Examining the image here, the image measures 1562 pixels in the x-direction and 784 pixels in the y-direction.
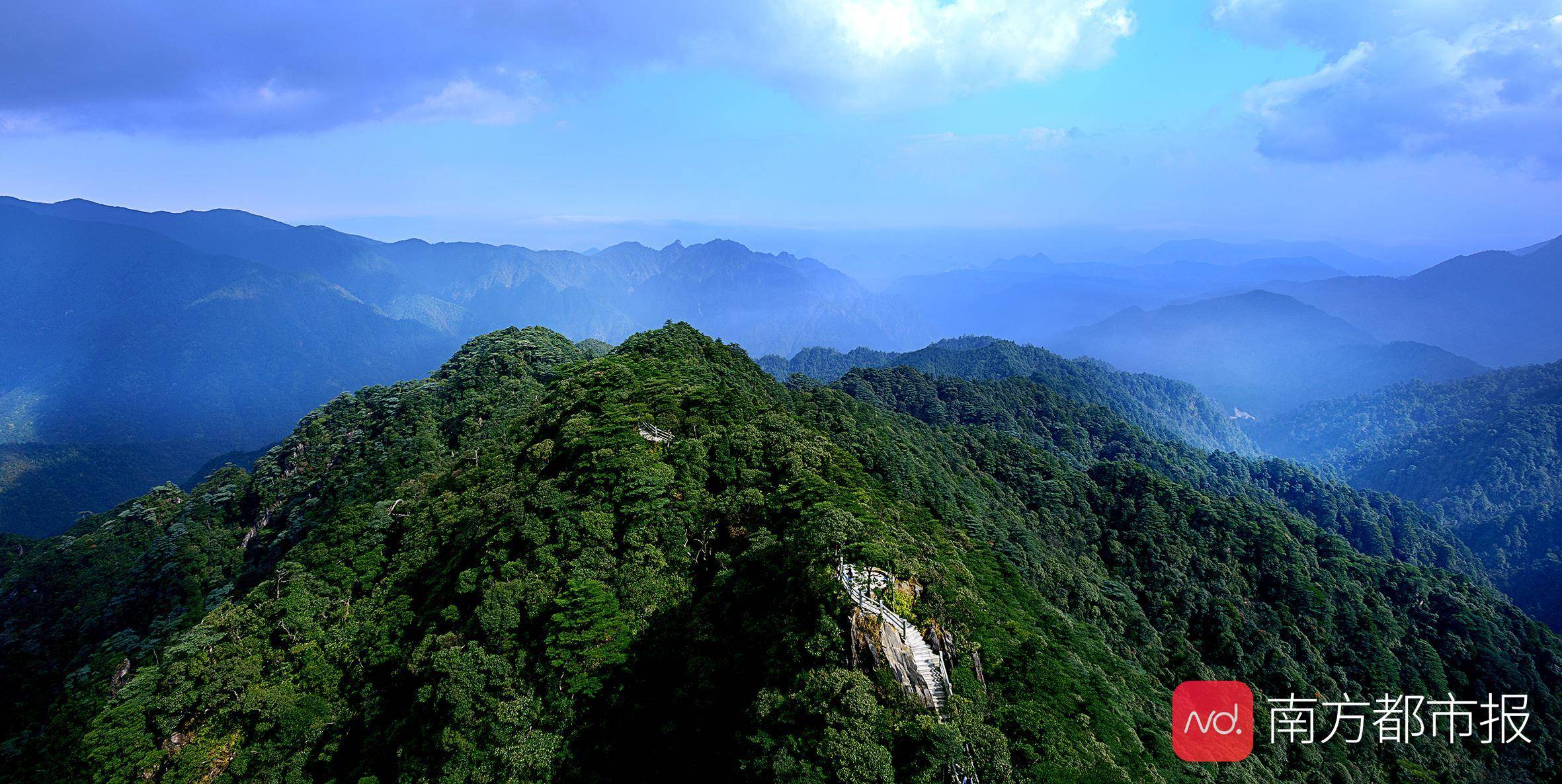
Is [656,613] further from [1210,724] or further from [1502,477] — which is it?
[1502,477]

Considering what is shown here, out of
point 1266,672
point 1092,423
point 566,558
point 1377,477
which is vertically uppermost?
point 566,558

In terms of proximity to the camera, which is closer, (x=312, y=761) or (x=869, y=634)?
(x=869, y=634)

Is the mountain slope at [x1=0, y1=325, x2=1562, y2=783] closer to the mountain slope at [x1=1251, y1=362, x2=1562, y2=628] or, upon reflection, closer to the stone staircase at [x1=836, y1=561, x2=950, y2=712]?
the stone staircase at [x1=836, y1=561, x2=950, y2=712]

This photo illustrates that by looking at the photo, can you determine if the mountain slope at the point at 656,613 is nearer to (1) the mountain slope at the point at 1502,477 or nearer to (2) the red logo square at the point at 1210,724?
(2) the red logo square at the point at 1210,724

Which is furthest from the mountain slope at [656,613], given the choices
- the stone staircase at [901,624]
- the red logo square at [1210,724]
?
the red logo square at [1210,724]

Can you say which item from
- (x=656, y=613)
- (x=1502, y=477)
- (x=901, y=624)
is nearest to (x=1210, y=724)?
(x=901, y=624)

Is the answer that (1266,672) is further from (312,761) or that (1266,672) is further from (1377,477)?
(1377,477)

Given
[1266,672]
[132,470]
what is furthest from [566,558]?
[132,470]

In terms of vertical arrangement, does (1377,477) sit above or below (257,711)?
below
